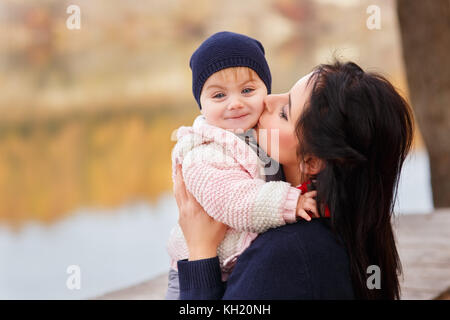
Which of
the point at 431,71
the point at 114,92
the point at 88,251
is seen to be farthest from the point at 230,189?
the point at 114,92

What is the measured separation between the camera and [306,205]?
122 centimetres

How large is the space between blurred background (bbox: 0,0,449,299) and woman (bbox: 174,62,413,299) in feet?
21.1

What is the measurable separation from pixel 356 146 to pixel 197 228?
439mm

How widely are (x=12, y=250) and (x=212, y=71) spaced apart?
21.3ft

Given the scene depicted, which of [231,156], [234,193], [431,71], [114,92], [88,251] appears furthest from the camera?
[114,92]

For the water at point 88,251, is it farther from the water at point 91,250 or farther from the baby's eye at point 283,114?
the baby's eye at point 283,114

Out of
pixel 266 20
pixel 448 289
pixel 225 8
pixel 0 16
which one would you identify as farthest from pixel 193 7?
pixel 448 289

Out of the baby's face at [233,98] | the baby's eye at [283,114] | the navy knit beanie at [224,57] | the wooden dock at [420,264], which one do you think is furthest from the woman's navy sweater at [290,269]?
the wooden dock at [420,264]

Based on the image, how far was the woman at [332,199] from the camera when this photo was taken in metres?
1.14

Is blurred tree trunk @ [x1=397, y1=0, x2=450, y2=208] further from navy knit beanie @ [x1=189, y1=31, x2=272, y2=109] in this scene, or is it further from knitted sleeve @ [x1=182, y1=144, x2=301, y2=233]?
knitted sleeve @ [x1=182, y1=144, x2=301, y2=233]

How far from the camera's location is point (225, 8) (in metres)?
11.5

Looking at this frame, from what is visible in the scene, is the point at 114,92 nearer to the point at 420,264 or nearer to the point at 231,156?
the point at 420,264

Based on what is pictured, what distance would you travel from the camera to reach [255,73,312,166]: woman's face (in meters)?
1.25
